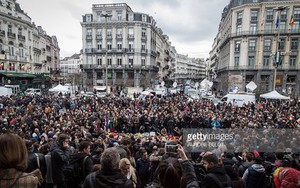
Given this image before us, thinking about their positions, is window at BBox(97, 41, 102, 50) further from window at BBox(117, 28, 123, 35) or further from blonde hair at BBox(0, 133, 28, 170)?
blonde hair at BBox(0, 133, 28, 170)

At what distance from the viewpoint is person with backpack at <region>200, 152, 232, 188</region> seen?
2838 mm

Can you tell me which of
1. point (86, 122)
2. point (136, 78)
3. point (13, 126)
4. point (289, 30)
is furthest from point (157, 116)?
point (289, 30)

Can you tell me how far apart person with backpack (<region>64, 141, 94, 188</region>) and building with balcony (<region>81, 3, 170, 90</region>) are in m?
47.4

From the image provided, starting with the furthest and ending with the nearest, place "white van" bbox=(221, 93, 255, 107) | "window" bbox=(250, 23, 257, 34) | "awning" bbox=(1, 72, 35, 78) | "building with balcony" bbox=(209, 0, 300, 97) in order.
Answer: "window" bbox=(250, 23, 257, 34) → "building with balcony" bbox=(209, 0, 300, 97) → "awning" bbox=(1, 72, 35, 78) → "white van" bbox=(221, 93, 255, 107)

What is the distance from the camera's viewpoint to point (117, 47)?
52.9 m

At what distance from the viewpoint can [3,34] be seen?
129 ft

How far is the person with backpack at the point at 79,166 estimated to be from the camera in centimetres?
392

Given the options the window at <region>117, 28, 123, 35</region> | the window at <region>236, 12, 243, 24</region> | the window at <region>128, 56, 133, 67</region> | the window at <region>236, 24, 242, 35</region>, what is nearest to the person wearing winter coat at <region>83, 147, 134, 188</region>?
the window at <region>236, 24, 242, 35</region>

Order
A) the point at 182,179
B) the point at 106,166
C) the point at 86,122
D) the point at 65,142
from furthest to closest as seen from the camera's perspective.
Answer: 1. the point at 86,122
2. the point at 65,142
3. the point at 182,179
4. the point at 106,166

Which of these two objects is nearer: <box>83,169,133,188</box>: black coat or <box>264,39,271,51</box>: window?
<box>83,169,133,188</box>: black coat

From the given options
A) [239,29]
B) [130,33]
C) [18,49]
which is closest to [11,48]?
[18,49]

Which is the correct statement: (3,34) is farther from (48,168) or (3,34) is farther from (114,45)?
(48,168)

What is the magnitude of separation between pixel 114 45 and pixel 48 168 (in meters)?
50.9

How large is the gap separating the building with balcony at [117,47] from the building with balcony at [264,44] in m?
21.9
